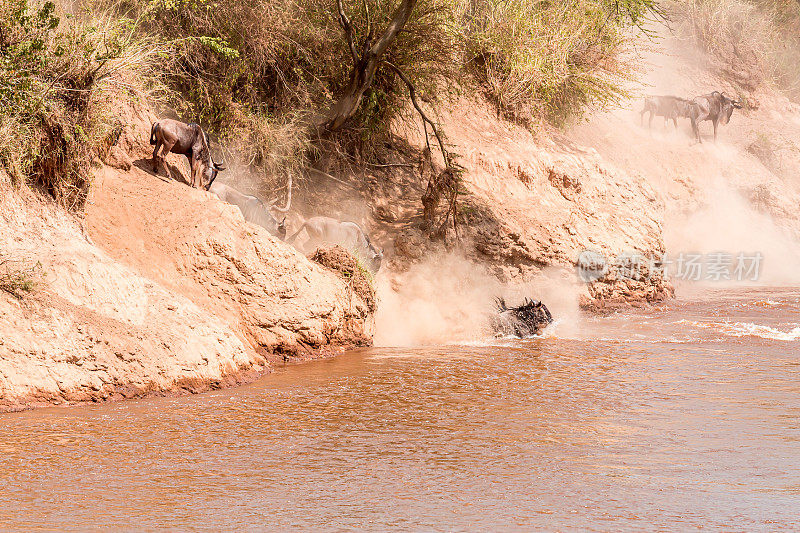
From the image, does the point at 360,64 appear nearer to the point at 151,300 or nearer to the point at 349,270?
the point at 349,270

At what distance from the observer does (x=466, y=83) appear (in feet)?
49.7

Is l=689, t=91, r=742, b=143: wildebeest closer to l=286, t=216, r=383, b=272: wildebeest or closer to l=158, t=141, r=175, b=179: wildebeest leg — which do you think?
l=286, t=216, r=383, b=272: wildebeest

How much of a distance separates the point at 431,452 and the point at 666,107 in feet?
62.7

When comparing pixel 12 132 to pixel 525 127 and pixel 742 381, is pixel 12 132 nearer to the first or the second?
pixel 742 381

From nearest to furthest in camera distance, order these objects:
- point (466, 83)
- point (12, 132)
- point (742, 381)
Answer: point (12, 132) < point (742, 381) < point (466, 83)

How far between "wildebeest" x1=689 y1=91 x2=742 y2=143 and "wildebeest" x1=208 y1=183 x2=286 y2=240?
596 inches

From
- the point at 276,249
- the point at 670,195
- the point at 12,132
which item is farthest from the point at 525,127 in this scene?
the point at 12,132

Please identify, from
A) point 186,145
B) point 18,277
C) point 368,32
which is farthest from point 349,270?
point 368,32

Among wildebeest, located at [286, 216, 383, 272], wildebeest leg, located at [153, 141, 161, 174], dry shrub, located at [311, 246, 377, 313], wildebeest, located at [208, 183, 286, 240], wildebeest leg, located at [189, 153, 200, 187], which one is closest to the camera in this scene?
dry shrub, located at [311, 246, 377, 313]

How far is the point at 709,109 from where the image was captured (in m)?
23.1

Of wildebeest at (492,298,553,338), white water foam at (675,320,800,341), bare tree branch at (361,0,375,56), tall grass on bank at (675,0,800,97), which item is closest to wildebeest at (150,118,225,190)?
bare tree branch at (361,0,375,56)

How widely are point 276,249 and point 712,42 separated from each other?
2295cm

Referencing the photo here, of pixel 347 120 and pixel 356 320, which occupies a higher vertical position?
pixel 347 120

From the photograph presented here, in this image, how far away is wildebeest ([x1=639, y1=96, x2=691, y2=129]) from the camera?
2247 cm
